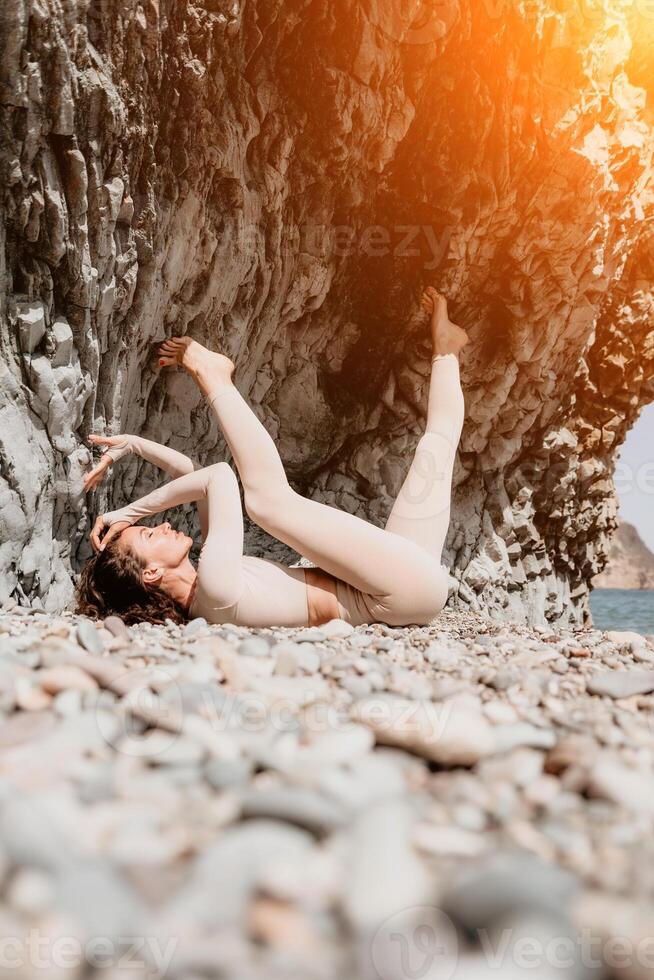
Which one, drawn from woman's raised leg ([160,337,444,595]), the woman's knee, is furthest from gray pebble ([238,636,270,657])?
the woman's knee

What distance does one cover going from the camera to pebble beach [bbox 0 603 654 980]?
2.64 feet

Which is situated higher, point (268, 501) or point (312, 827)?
point (268, 501)

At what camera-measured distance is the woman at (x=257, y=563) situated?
3260mm

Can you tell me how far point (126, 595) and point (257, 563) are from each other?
0.75 m

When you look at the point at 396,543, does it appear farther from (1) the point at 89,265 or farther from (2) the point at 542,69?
(2) the point at 542,69

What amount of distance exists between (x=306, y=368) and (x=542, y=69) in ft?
11.8

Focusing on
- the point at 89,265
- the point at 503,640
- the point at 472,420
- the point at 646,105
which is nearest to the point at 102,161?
the point at 89,265

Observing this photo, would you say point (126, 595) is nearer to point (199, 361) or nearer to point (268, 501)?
point (268, 501)

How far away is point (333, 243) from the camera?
5.99 meters

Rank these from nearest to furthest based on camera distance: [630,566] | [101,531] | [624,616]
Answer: [101,531], [624,616], [630,566]

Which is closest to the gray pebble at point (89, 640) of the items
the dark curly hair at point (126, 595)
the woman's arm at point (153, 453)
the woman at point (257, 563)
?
the woman at point (257, 563)

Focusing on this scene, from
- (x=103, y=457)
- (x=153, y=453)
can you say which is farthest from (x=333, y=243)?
(x=103, y=457)

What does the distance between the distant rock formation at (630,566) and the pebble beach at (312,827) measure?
Answer: 74.1m

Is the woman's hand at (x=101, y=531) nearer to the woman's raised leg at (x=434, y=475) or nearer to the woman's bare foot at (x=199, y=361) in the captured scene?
the woman's bare foot at (x=199, y=361)
